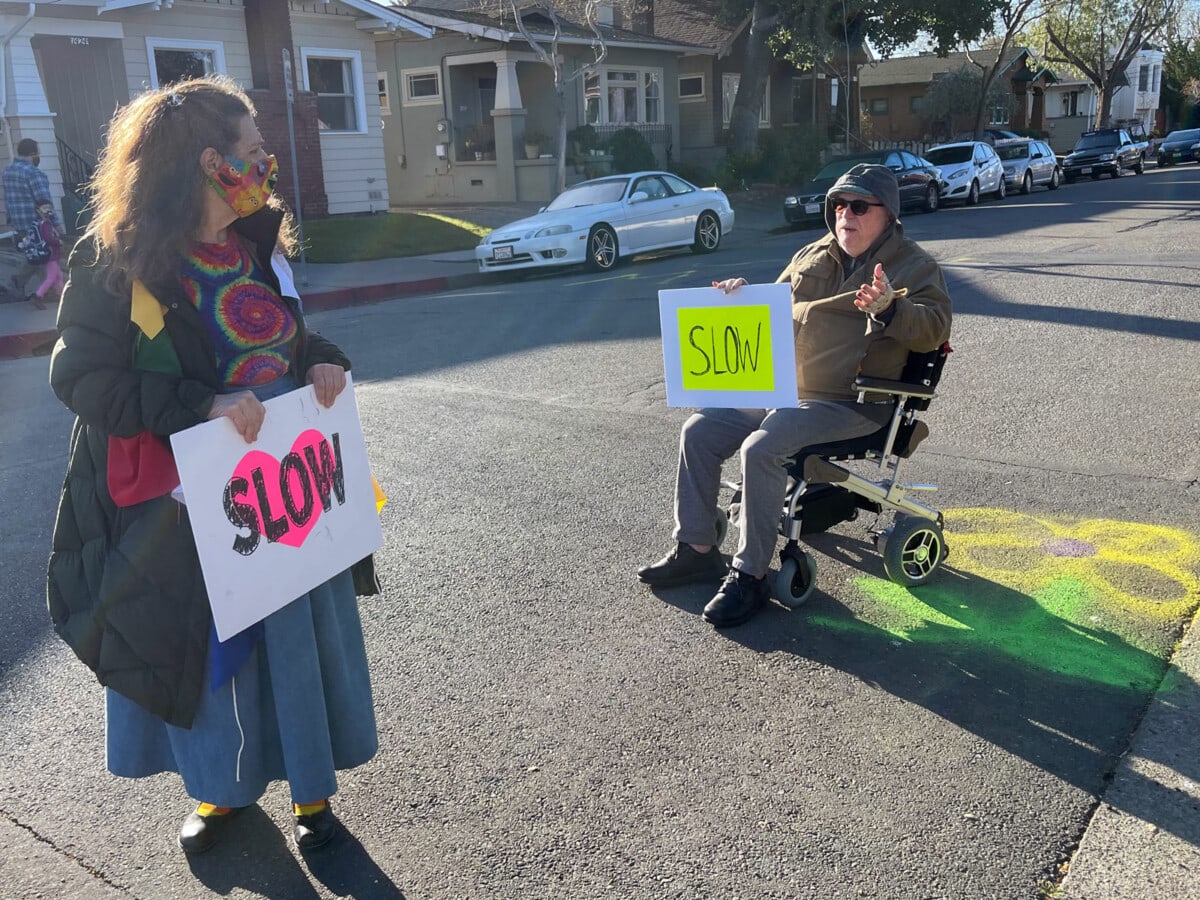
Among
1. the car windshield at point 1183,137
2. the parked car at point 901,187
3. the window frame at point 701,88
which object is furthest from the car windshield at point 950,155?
the car windshield at point 1183,137

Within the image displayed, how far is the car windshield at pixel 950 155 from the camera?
86.3ft

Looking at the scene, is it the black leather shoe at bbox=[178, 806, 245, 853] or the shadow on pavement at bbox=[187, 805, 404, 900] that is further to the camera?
the black leather shoe at bbox=[178, 806, 245, 853]

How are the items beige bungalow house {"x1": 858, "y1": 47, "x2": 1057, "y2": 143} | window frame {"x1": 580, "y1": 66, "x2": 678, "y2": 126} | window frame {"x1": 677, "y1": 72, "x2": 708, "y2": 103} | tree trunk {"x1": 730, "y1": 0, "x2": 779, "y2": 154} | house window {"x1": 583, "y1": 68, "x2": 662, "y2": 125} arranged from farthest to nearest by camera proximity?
beige bungalow house {"x1": 858, "y1": 47, "x2": 1057, "y2": 143}
window frame {"x1": 677, "y1": 72, "x2": 708, "y2": 103}
house window {"x1": 583, "y1": 68, "x2": 662, "y2": 125}
window frame {"x1": 580, "y1": 66, "x2": 678, "y2": 126}
tree trunk {"x1": 730, "y1": 0, "x2": 779, "y2": 154}

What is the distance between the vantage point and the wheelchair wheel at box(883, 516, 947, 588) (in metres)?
4.31

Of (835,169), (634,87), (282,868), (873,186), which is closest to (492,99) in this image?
(634,87)

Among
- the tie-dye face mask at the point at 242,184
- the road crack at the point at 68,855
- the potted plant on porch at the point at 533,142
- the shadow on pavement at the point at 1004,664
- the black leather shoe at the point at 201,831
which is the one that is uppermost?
the potted plant on porch at the point at 533,142

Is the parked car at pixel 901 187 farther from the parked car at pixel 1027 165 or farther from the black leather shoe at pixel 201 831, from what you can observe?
the black leather shoe at pixel 201 831

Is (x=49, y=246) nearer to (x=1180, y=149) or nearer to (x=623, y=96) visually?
(x=623, y=96)

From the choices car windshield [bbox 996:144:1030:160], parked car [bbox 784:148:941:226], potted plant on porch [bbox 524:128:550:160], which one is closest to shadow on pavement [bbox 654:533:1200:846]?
parked car [bbox 784:148:941:226]

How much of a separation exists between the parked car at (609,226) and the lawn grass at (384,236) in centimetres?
345

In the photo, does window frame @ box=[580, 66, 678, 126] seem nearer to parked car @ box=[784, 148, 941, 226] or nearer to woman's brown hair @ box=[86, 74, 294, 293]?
parked car @ box=[784, 148, 941, 226]

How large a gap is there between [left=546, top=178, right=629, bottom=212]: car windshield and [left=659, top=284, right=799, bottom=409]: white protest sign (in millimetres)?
12102

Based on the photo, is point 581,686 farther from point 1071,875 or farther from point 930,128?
point 930,128

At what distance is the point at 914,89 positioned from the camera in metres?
54.0
